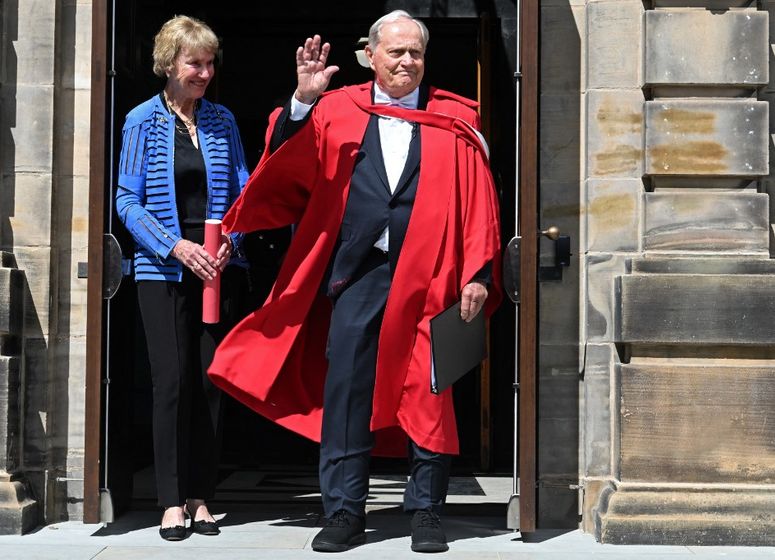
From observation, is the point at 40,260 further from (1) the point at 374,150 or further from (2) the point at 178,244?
(1) the point at 374,150

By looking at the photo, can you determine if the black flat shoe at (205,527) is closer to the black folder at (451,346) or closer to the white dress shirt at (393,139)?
the black folder at (451,346)

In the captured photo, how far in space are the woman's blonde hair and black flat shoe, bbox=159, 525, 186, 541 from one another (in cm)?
193

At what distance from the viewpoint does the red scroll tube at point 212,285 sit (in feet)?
18.8

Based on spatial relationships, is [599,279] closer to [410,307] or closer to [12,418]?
[410,307]

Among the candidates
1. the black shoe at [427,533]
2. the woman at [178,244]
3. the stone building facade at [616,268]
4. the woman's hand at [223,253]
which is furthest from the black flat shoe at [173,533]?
the woman's hand at [223,253]

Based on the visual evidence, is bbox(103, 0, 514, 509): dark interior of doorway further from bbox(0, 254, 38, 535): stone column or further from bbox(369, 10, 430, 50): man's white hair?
bbox(369, 10, 430, 50): man's white hair

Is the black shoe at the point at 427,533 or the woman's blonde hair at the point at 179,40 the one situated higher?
the woman's blonde hair at the point at 179,40

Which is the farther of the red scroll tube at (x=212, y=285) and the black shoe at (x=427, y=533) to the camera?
the red scroll tube at (x=212, y=285)

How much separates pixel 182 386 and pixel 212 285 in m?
0.46

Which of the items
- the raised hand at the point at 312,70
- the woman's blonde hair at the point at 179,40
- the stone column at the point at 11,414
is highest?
the woman's blonde hair at the point at 179,40

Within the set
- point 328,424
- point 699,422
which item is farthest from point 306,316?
point 699,422

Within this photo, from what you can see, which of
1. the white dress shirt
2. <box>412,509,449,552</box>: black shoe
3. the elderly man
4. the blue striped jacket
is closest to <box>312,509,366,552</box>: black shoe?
the elderly man

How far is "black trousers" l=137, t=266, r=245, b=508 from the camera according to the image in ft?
19.2

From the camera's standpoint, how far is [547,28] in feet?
20.4
